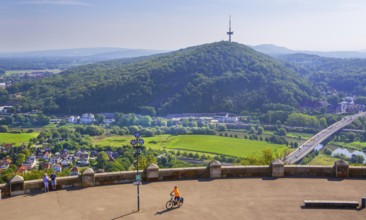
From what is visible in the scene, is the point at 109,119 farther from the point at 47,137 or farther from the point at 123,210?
the point at 123,210

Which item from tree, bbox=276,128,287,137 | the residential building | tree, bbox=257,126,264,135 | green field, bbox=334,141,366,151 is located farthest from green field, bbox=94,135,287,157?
the residential building

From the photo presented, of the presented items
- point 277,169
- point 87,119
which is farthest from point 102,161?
point 87,119

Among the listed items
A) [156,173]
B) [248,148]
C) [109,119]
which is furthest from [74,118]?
[156,173]

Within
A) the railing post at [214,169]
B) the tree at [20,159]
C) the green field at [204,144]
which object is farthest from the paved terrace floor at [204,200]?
the green field at [204,144]

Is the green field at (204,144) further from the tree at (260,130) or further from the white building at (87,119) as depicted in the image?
the white building at (87,119)

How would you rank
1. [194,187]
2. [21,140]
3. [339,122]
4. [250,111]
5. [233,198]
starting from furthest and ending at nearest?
1. [250,111]
2. [339,122]
3. [21,140]
4. [194,187]
5. [233,198]
